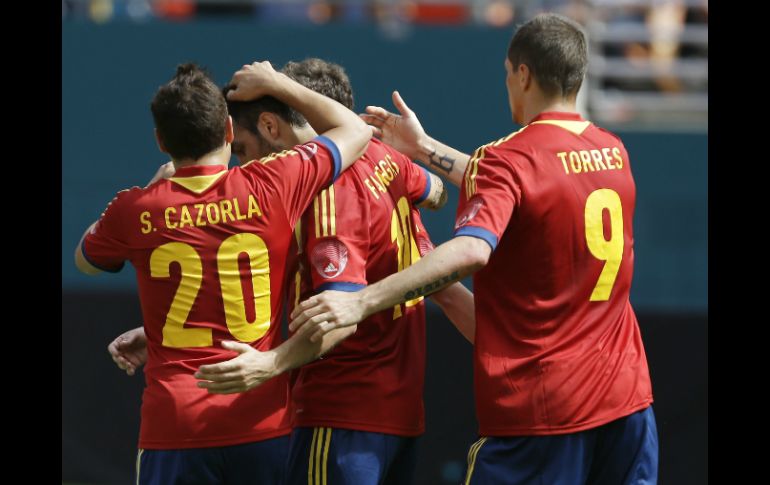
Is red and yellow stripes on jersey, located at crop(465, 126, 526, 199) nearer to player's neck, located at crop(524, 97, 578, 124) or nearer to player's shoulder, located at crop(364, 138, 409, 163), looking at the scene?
player's neck, located at crop(524, 97, 578, 124)

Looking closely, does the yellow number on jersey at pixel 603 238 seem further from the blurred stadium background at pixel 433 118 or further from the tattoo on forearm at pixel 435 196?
the blurred stadium background at pixel 433 118

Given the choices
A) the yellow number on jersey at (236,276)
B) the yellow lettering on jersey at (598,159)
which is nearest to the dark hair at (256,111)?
the yellow number on jersey at (236,276)

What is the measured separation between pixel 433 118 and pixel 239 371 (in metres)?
5.12

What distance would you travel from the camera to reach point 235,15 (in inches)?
363

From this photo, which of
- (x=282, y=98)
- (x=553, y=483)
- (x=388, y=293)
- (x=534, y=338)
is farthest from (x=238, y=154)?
(x=553, y=483)

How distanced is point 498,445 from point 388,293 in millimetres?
728

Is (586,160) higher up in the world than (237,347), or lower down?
higher up

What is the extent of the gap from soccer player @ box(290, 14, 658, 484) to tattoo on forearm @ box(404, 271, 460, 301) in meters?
0.19

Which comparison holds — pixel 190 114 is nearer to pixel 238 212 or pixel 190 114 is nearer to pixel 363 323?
pixel 238 212

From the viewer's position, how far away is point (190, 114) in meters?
3.94

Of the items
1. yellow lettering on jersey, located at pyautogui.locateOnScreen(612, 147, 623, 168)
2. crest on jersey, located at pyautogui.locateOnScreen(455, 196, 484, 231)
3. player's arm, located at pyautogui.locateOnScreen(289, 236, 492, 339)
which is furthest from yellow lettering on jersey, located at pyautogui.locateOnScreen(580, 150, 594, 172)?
player's arm, located at pyautogui.locateOnScreen(289, 236, 492, 339)

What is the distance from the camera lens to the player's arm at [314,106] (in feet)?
13.6

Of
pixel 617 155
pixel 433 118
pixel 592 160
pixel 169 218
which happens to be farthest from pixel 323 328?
pixel 433 118
